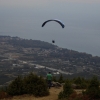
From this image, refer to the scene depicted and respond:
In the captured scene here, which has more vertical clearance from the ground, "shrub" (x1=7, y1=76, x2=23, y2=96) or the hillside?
the hillside

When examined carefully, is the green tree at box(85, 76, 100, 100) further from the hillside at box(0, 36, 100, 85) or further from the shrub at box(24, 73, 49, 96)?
the hillside at box(0, 36, 100, 85)

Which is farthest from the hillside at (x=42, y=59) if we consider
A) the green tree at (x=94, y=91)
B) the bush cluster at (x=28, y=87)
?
the green tree at (x=94, y=91)

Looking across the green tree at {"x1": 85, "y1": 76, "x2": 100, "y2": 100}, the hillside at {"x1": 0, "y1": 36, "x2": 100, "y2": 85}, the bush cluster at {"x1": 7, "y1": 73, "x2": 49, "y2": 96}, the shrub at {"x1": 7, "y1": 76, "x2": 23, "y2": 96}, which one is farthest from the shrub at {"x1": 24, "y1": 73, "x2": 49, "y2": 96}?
the hillside at {"x1": 0, "y1": 36, "x2": 100, "y2": 85}

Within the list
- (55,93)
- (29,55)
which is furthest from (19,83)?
(29,55)

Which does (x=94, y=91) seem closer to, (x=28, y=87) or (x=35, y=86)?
(x=35, y=86)

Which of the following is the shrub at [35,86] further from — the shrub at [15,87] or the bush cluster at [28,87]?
the shrub at [15,87]

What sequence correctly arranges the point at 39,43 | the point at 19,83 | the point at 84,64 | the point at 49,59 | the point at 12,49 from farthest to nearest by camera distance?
the point at 39,43 → the point at 12,49 → the point at 49,59 → the point at 84,64 → the point at 19,83

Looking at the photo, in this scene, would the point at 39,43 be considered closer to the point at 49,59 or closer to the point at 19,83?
the point at 49,59

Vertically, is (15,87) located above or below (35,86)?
below

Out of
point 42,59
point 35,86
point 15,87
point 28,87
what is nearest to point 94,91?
point 35,86
